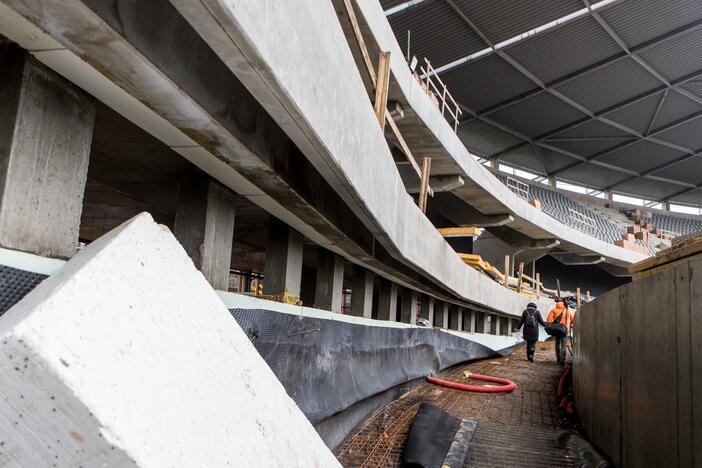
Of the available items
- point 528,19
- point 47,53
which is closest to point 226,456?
point 47,53

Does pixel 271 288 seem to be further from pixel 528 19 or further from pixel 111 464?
pixel 528 19

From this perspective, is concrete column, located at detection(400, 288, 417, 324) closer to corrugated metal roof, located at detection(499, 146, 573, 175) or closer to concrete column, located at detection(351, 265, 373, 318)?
concrete column, located at detection(351, 265, 373, 318)

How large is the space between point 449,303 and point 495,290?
5.88 feet

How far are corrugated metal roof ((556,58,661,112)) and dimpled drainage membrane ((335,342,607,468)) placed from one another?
2780 centimetres

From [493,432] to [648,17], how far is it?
94.9 feet

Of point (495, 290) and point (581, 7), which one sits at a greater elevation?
point (581, 7)

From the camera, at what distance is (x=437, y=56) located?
3050 centimetres

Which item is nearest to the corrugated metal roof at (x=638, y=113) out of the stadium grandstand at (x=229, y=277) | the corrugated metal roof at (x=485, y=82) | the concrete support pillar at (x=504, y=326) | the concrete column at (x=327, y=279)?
the corrugated metal roof at (x=485, y=82)

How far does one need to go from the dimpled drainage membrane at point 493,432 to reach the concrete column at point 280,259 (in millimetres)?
2117

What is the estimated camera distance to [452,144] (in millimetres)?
19781

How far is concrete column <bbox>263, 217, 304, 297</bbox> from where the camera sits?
791cm

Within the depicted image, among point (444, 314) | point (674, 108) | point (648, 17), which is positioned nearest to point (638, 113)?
point (674, 108)

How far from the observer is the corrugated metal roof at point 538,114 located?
37.8 meters

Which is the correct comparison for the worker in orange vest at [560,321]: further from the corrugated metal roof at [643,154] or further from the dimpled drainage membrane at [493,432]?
the corrugated metal roof at [643,154]
